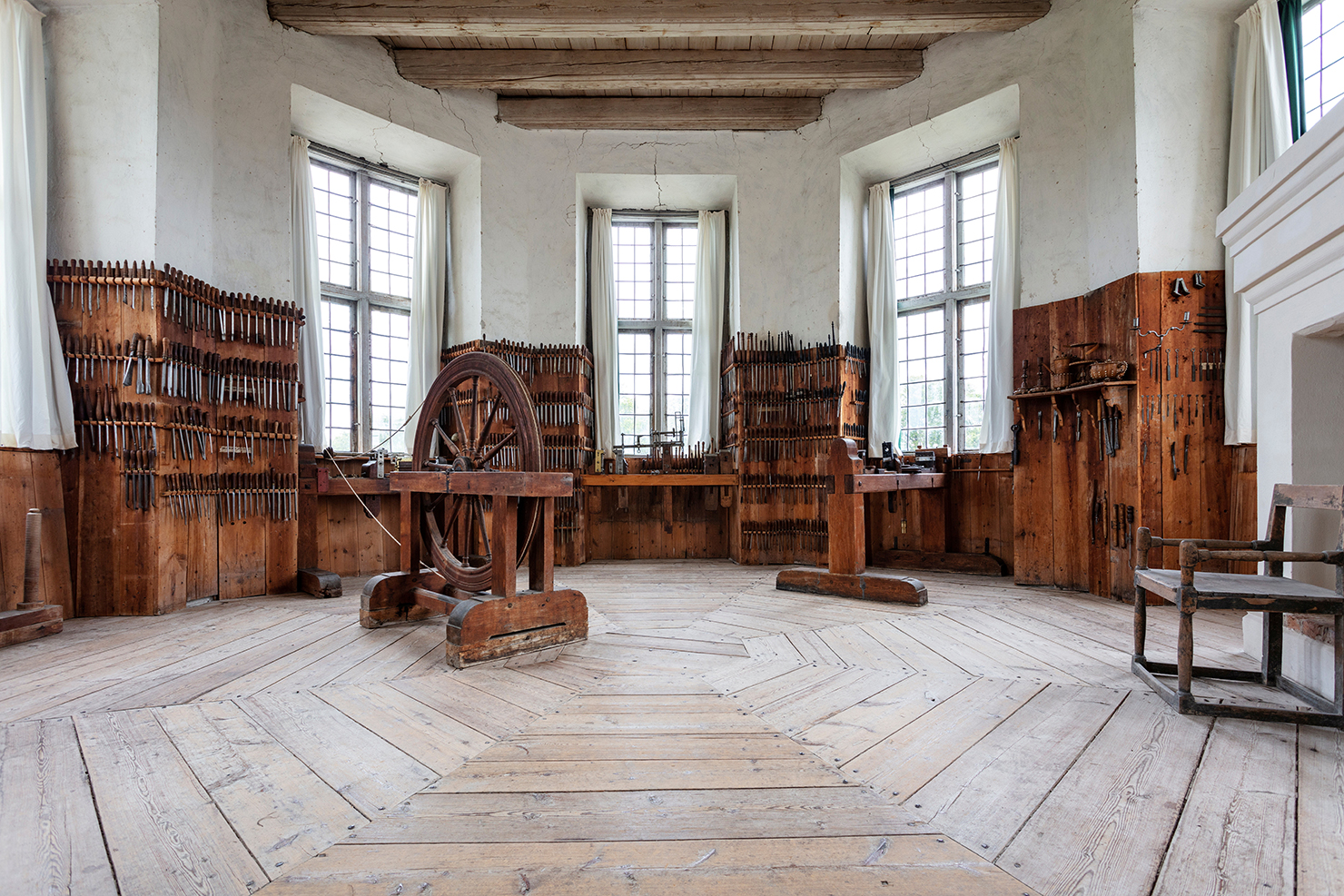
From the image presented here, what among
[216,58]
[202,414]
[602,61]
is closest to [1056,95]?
[602,61]

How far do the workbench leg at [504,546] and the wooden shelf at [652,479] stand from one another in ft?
11.0

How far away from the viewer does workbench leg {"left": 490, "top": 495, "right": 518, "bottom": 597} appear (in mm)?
3467

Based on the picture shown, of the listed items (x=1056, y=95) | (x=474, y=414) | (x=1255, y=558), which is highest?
(x=1056, y=95)

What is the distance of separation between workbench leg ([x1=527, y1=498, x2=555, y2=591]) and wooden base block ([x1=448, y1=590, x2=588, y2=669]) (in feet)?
0.32

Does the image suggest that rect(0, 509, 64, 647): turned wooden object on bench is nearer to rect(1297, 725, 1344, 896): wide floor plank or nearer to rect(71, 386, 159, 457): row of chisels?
rect(71, 386, 159, 457): row of chisels

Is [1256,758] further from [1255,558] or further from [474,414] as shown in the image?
[474,414]

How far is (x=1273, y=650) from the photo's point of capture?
285cm

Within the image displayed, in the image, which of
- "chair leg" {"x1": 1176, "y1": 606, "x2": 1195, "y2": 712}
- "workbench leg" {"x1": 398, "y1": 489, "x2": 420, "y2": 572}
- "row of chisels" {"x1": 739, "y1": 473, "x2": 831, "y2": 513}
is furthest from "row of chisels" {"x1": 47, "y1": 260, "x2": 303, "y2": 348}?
"chair leg" {"x1": 1176, "y1": 606, "x2": 1195, "y2": 712}

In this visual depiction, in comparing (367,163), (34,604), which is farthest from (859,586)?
(367,163)

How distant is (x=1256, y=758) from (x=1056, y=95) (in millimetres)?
5367

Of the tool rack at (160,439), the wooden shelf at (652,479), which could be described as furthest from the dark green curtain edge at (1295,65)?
the tool rack at (160,439)

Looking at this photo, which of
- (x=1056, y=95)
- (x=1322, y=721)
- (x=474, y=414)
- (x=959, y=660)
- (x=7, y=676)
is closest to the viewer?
(x=1322, y=721)

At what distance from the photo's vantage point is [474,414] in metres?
3.98

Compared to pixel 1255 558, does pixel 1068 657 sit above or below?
below
